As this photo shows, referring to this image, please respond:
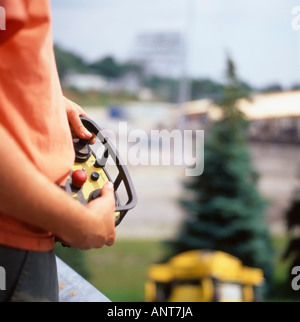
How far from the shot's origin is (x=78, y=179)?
0.58m

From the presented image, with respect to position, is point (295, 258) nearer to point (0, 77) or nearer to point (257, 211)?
point (257, 211)

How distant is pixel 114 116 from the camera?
5855 mm

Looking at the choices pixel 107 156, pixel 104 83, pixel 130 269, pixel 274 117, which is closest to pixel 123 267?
pixel 130 269

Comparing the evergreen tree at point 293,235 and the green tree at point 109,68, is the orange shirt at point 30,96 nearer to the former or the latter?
the evergreen tree at point 293,235

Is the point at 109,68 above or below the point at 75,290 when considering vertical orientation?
above

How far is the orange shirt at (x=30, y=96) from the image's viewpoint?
479 millimetres

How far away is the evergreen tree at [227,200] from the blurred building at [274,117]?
614 mm

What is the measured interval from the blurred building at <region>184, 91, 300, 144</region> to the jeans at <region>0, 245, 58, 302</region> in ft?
11.4

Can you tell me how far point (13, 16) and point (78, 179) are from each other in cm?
20

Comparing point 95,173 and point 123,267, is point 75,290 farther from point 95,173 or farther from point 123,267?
point 123,267

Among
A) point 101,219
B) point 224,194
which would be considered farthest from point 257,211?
point 101,219

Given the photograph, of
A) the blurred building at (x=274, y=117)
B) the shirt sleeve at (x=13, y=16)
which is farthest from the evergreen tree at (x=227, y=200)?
the shirt sleeve at (x=13, y=16)

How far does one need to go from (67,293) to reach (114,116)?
5.14 m

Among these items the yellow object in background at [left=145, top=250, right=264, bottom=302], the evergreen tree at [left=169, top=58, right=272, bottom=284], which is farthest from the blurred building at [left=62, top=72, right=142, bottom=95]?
the yellow object in background at [left=145, top=250, right=264, bottom=302]
